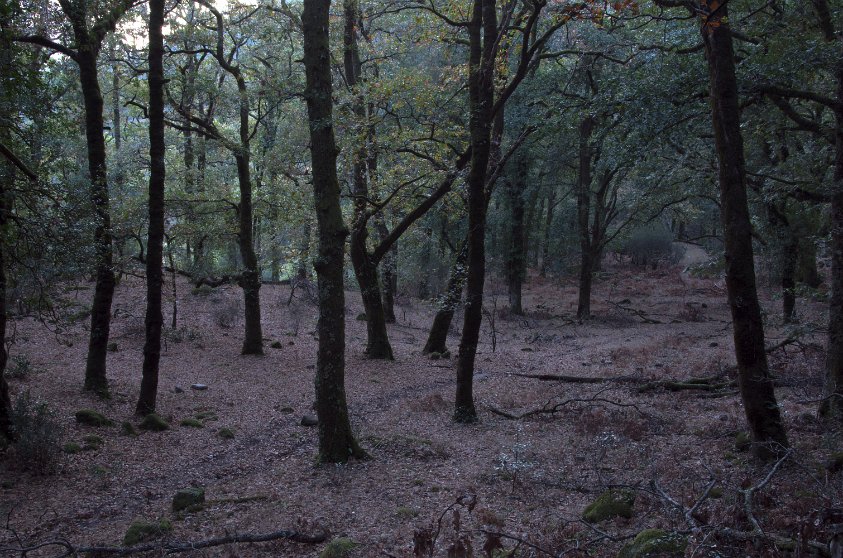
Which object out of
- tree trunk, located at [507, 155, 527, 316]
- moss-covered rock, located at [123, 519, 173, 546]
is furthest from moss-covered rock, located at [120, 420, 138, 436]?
tree trunk, located at [507, 155, 527, 316]

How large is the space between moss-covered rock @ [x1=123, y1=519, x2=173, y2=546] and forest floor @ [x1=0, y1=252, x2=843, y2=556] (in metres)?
0.14

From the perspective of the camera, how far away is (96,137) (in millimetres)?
10266

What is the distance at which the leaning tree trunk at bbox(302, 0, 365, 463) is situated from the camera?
756 centimetres

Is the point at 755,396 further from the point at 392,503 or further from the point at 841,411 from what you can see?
the point at 392,503

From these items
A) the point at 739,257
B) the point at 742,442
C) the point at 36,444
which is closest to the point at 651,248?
the point at 742,442

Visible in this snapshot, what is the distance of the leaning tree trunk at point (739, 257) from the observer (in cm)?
592

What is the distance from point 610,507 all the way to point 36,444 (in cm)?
708

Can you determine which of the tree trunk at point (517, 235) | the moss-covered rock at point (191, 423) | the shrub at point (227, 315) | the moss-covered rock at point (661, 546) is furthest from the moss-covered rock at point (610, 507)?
the tree trunk at point (517, 235)

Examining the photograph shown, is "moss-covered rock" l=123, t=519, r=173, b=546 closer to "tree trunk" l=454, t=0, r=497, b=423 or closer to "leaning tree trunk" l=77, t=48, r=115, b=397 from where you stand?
"leaning tree trunk" l=77, t=48, r=115, b=397

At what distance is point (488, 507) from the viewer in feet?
19.5

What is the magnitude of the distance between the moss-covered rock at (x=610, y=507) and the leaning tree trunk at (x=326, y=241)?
361 cm

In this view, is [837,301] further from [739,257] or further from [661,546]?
[661,546]

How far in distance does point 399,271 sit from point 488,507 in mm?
21255

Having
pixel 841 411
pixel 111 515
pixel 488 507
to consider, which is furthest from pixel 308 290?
pixel 841 411
